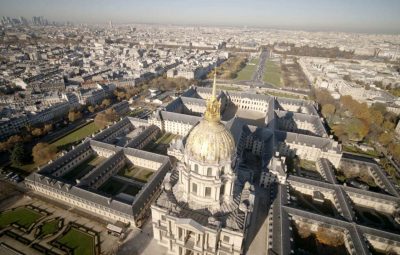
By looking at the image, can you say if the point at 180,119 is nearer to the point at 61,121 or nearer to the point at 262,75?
the point at 61,121

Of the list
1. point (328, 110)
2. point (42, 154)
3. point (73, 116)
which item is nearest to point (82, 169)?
point (42, 154)

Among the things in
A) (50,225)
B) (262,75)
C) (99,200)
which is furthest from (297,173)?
(262,75)

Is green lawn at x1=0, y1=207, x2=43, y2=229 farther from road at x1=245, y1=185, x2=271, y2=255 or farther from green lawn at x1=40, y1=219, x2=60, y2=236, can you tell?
road at x1=245, y1=185, x2=271, y2=255

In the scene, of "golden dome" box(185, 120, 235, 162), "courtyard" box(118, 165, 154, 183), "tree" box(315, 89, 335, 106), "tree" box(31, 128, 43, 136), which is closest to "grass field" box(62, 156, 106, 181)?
"courtyard" box(118, 165, 154, 183)

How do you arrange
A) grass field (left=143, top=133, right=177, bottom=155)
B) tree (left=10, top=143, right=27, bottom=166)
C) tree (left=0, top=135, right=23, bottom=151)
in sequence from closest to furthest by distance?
tree (left=10, top=143, right=27, bottom=166), tree (left=0, top=135, right=23, bottom=151), grass field (left=143, top=133, right=177, bottom=155)

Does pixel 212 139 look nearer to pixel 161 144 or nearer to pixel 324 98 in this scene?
pixel 161 144

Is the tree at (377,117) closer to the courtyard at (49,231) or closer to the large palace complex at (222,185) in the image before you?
the large palace complex at (222,185)
